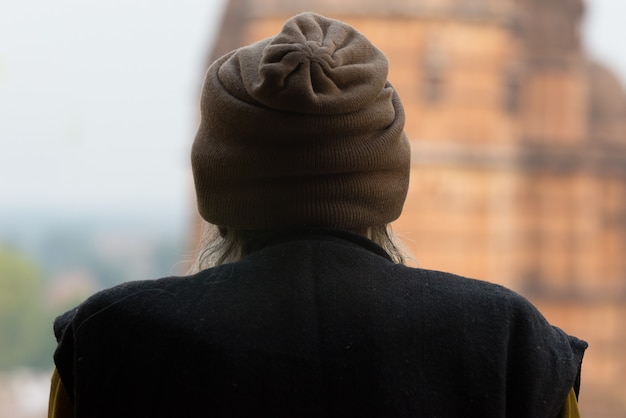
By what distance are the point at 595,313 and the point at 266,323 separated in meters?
23.9

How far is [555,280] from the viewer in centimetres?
2456

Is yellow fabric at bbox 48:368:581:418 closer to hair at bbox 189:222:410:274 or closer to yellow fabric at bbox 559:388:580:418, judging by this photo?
yellow fabric at bbox 559:388:580:418

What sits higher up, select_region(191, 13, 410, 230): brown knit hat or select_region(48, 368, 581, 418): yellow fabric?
select_region(191, 13, 410, 230): brown knit hat

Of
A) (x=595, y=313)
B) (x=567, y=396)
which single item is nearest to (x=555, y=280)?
(x=595, y=313)

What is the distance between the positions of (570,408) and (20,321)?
52.9m

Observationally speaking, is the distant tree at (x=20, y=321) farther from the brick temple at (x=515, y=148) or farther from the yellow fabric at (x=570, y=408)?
the yellow fabric at (x=570, y=408)

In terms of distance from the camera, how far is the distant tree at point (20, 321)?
169 feet

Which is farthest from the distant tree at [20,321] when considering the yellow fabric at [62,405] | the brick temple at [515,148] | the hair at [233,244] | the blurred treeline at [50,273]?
the yellow fabric at [62,405]

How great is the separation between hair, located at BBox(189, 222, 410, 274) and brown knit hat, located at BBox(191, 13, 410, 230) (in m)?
0.04

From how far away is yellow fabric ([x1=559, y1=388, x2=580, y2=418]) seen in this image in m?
2.05

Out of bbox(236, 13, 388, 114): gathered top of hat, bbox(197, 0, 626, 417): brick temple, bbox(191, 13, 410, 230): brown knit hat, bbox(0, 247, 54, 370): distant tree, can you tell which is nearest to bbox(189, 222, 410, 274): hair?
bbox(191, 13, 410, 230): brown knit hat

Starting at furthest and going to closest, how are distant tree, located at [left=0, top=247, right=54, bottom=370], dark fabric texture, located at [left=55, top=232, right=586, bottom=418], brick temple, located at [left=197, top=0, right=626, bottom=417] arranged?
distant tree, located at [left=0, top=247, right=54, bottom=370]
brick temple, located at [left=197, top=0, right=626, bottom=417]
dark fabric texture, located at [left=55, top=232, right=586, bottom=418]

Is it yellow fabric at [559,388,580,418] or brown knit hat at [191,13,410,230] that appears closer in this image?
brown knit hat at [191,13,410,230]

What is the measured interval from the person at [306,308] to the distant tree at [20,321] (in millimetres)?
49655
